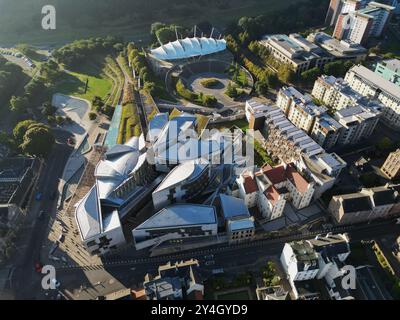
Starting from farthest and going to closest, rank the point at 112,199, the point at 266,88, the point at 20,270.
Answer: the point at 266,88 < the point at 112,199 < the point at 20,270

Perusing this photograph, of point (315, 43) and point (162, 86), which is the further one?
point (315, 43)

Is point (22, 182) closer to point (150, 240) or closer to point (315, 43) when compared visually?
point (150, 240)

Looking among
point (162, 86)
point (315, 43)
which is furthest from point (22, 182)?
point (315, 43)

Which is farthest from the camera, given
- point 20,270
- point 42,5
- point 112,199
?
point 42,5

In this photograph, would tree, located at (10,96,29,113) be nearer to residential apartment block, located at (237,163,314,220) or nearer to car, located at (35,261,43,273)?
car, located at (35,261,43,273)

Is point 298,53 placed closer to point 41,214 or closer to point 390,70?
point 390,70

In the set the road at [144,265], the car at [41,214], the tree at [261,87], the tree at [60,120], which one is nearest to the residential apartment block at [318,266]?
the road at [144,265]

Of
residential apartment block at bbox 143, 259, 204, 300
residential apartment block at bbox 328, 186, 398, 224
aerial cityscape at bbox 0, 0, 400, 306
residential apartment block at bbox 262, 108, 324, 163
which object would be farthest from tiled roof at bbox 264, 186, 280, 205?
residential apartment block at bbox 143, 259, 204, 300
